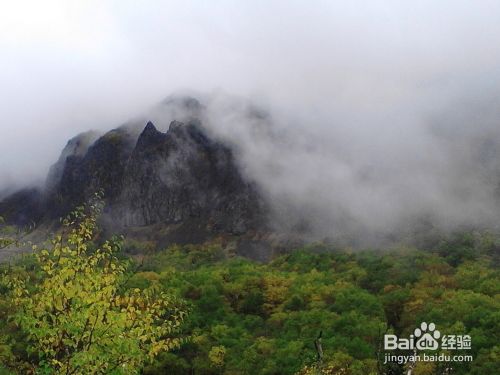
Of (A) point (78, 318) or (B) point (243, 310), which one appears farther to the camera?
(B) point (243, 310)

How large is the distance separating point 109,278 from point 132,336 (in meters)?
1.92

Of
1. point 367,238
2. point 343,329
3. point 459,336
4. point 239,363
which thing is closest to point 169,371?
point 239,363

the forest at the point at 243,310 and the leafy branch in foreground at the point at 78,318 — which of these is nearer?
the leafy branch in foreground at the point at 78,318

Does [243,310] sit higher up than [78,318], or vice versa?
[78,318]

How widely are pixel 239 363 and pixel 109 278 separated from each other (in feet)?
189

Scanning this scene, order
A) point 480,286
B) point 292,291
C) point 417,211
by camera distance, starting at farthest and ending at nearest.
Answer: point 417,211, point 292,291, point 480,286

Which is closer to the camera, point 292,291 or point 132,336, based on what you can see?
point 132,336

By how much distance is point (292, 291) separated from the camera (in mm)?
114188

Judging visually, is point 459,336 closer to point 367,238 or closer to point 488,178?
point 367,238

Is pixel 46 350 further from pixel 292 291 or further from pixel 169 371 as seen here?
pixel 292 291

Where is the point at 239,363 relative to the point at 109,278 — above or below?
below

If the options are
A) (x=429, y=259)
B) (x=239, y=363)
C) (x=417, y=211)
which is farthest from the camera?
(x=417, y=211)

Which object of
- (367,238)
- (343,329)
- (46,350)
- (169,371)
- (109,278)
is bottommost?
(169,371)

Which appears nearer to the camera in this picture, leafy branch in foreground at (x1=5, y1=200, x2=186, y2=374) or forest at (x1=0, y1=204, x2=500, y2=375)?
leafy branch in foreground at (x1=5, y1=200, x2=186, y2=374)
